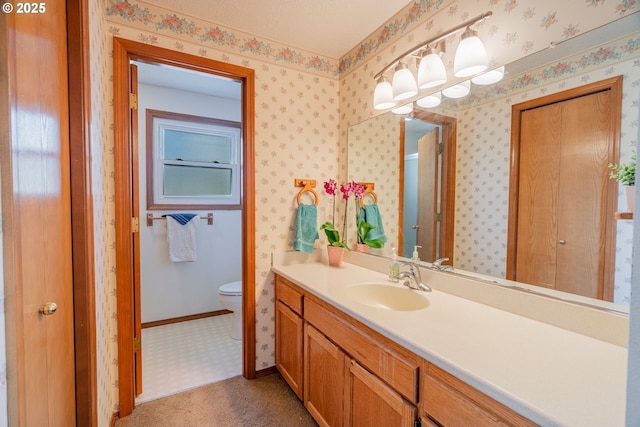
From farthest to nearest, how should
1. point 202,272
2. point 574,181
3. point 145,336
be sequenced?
point 202,272 < point 145,336 < point 574,181

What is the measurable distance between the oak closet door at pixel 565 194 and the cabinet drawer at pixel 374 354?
61cm

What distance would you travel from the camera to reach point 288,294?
5.77 feet

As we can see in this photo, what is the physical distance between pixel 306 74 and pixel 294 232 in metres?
1.17

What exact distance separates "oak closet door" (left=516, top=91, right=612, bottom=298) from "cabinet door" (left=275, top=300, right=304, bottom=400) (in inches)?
45.9

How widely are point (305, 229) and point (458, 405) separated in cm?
143

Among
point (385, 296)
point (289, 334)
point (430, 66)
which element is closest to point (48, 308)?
point (289, 334)

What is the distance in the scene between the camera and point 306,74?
2084mm

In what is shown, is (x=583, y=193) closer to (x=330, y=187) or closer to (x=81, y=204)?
(x=330, y=187)

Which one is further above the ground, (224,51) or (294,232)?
(224,51)

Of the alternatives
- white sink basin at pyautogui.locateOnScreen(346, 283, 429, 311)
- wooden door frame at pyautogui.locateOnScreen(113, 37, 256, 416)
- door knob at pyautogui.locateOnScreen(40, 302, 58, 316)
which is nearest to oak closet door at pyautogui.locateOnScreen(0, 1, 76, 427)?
door knob at pyautogui.locateOnScreen(40, 302, 58, 316)

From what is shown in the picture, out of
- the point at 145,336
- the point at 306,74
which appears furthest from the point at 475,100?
the point at 145,336

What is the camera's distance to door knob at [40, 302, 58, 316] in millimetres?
782

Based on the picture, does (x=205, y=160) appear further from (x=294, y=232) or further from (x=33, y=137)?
(x=33, y=137)

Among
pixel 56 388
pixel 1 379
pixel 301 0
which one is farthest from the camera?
pixel 301 0
